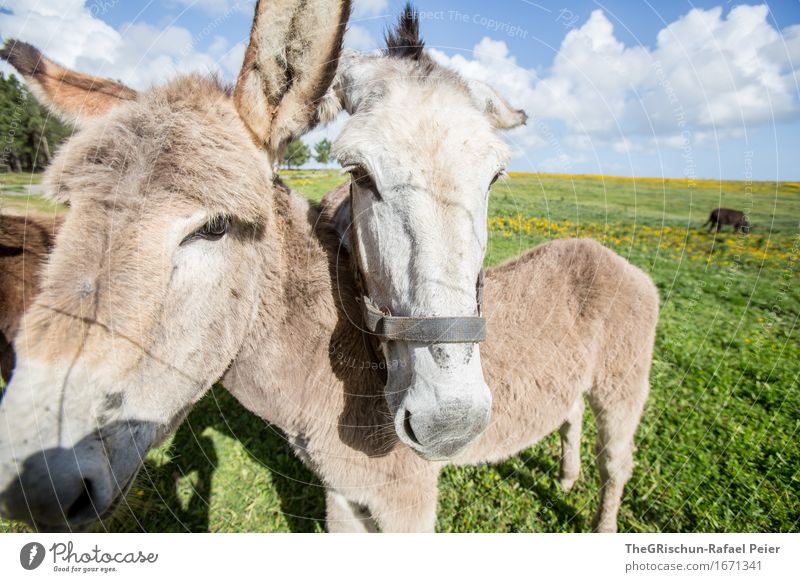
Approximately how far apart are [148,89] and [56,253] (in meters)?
0.90

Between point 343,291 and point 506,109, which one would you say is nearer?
point 343,291

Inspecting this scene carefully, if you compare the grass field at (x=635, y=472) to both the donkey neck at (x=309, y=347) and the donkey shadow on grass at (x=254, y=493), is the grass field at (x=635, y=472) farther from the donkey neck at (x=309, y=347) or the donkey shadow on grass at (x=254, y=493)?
the donkey neck at (x=309, y=347)

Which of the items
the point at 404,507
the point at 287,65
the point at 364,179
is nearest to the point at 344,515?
the point at 404,507

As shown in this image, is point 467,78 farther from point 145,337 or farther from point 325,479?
point 325,479

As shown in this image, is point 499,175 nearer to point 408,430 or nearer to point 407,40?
point 407,40

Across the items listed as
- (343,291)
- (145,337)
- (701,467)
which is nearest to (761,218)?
(701,467)

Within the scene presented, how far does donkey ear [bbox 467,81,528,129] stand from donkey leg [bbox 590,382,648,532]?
7.95 ft

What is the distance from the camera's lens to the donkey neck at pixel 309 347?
6.57ft

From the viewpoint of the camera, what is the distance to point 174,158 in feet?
4.67

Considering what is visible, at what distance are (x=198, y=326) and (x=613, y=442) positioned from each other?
3517 millimetres

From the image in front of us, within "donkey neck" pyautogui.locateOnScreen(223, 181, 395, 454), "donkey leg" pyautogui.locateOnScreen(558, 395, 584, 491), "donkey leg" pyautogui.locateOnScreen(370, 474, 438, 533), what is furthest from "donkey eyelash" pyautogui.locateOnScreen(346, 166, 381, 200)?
"donkey leg" pyautogui.locateOnScreen(558, 395, 584, 491)

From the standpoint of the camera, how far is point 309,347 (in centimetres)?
209
